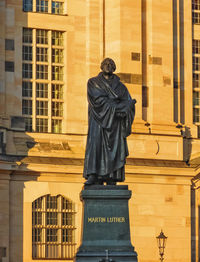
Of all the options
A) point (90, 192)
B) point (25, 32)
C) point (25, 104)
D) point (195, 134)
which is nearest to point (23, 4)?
point (25, 32)

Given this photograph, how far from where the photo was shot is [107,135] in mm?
23688

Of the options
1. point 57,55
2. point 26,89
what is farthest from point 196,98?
point 26,89

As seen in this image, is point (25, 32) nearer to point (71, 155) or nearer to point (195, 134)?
point (71, 155)

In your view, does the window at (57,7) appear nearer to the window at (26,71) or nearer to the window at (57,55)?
the window at (57,55)

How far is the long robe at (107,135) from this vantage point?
77.5 ft

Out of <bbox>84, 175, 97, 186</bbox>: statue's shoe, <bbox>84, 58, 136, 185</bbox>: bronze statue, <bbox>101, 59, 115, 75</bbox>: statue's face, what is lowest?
<bbox>84, 175, 97, 186</bbox>: statue's shoe

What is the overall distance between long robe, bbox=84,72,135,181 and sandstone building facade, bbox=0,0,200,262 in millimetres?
19214

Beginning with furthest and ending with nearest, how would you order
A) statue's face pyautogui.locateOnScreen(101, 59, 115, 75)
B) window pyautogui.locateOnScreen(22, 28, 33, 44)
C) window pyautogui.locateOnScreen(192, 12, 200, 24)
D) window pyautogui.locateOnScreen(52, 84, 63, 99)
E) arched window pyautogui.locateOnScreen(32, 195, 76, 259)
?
window pyautogui.locateOnScreen(192, 12, 200, 24) → window pyautogui.locateOnScreen(52, 84, 63, 99) → window pyautogui.locateOnScreen(22, 28, 33, 44) → arched window pyautogui.locateOnScreen(32, 195, 76, 259) → statue's face pyautogui.locateOnScreen(101, 59, 115, 75)

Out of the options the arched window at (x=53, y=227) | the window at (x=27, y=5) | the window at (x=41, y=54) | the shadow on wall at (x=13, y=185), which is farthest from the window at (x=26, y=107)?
the window at (x=27, y=5)

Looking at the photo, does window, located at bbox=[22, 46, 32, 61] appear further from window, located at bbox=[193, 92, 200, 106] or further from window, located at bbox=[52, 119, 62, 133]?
window, located at bbox=[193, 92, 200, 106]

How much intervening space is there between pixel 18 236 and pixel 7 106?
16.3ft

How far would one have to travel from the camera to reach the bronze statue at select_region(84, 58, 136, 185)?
2361 centimetres

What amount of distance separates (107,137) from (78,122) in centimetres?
2168

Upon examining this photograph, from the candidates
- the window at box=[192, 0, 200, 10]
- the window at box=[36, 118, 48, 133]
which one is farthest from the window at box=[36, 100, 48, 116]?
the window at box=[192, 0, 200, 10]
